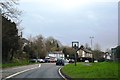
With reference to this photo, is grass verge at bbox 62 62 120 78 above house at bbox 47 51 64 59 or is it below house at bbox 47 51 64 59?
below

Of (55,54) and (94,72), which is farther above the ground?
(55,54)

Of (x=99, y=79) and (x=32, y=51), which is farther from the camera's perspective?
(x=32, y=51)

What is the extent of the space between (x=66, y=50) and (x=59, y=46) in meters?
19.5

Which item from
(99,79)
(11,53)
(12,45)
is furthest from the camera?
(11,53)

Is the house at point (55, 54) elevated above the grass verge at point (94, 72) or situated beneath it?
elevated above

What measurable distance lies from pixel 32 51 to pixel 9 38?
157 ft

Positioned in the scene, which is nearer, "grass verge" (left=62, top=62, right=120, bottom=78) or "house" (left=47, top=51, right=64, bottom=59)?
"grass verge" (left=62, top=62, right=120, bottom=78)

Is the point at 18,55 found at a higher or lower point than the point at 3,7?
lower

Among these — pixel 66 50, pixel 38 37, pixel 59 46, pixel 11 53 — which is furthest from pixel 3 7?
pixel 59 46

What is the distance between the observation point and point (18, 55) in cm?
9831

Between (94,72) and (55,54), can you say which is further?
(55,54)

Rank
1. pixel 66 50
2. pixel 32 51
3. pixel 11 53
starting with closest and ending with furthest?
pixel 11 53
pixel 32 51
pixel 66 50

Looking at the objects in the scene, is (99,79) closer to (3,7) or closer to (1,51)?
(3,7)

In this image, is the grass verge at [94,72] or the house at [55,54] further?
the house at [55,54]
